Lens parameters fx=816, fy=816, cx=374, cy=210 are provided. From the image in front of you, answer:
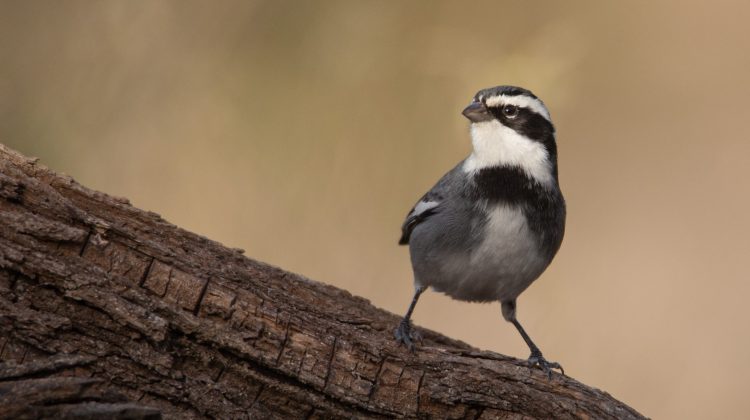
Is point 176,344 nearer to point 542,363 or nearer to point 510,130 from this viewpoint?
point 542,363

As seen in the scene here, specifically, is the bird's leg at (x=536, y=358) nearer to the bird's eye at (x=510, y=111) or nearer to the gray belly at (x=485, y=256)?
the gray belly at (x=485, y=256)

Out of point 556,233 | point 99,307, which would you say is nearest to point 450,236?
point 556,233

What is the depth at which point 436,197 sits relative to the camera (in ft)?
13.7

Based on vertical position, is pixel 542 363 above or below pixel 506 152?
below

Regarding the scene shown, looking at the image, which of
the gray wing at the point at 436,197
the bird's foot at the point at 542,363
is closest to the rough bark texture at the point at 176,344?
the bird's foot at the point at 542,363

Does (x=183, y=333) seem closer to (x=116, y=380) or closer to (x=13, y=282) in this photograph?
→ (x=116, y=380)

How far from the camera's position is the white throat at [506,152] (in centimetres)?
399

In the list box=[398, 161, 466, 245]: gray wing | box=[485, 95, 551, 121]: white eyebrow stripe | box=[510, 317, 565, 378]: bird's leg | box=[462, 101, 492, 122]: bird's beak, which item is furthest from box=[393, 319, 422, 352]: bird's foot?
box=[485, 95, 551, 121]: white eyebrow stripe

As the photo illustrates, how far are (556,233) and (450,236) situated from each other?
535 mm

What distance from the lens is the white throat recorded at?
3.99 m

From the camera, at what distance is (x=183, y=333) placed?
2.69 metres

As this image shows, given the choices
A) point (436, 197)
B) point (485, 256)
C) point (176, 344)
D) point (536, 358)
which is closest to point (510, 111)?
point (436, 197)

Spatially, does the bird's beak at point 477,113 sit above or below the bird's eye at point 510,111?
below

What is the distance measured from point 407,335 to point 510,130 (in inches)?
52.3
